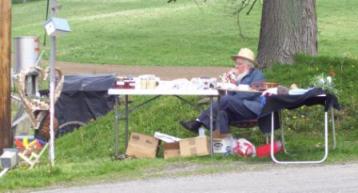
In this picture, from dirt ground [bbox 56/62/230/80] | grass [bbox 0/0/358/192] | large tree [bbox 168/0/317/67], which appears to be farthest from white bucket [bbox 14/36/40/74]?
large tree [bbox 168/0/317/67]

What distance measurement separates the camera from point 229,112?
10125 mm

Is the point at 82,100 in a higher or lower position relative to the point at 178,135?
higher

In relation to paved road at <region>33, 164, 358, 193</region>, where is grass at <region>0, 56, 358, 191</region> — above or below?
above

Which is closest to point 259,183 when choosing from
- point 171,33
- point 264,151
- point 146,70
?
point 264,151

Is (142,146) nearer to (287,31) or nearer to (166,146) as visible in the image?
(166,146)

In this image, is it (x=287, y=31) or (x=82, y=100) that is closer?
(x=287, y=31)

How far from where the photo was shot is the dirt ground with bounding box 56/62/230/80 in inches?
968

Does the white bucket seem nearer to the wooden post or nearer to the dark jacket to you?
the wooden post

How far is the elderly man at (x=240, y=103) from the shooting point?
1001 cm

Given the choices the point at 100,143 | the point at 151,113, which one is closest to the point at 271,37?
the point at 151,113

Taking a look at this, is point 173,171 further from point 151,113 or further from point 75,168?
point 151,113

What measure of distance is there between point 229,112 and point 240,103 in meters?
0.20

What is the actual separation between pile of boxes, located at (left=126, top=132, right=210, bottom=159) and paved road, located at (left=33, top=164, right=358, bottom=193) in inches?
46.8

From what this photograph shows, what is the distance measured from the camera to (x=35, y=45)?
64.2 feet
